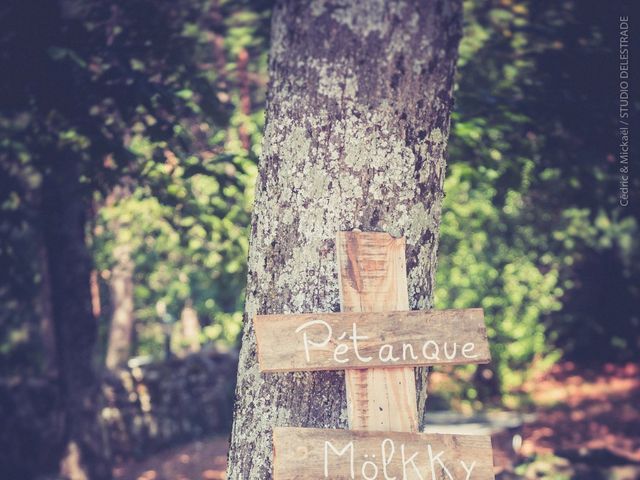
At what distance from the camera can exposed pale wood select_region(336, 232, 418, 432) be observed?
226 cm

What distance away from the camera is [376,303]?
2.33 meters

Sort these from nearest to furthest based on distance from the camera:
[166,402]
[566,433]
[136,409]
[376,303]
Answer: [376,303] < [136,409] < [566,433] < [166,402]

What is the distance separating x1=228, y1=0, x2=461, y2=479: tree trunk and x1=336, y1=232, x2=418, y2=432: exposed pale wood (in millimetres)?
65

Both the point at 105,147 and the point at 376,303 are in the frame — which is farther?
the point at 105,147

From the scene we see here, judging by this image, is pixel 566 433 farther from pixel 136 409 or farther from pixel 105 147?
pixel 105 147

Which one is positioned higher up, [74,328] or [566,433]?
[74,328]

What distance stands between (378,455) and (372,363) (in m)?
0.30

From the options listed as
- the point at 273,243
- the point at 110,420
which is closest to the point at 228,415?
the point at 110,420

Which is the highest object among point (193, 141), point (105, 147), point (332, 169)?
point (193, 141)

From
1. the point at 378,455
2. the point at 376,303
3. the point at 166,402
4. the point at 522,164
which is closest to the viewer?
the point at 378,455

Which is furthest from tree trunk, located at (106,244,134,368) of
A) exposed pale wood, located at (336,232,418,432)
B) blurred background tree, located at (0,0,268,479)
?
exposed pale wood, located at (336,232,418,432)

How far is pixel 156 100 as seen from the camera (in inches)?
→ 170

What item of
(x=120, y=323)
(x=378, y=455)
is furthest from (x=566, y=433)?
(x=378, y=455)

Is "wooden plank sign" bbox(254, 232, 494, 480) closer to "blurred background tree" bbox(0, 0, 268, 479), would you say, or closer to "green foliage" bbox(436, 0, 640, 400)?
"blurred background tree" bbox(0, 0, 268, 479)
